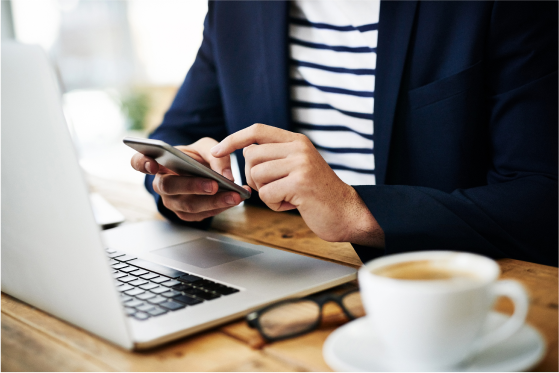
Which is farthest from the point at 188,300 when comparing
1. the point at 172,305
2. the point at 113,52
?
the point at 113,52

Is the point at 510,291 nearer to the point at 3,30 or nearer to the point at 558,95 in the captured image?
the point at 558,95

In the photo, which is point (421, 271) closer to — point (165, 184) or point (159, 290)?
point (159, 290)

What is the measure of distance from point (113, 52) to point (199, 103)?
207 inches

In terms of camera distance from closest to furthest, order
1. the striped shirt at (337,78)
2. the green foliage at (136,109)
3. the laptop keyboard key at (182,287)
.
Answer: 1. the laptop keyboard key at (182,287)
2. the striped shirt at (337,78)
3. the green foliage at (136,109)

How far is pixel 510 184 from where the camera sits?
768mm

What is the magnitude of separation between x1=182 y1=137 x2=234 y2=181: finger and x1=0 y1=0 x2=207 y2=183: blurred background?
4744mm

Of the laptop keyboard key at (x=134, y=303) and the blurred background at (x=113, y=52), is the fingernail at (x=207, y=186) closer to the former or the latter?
the laptop keyboard key at (x=134, y=303)

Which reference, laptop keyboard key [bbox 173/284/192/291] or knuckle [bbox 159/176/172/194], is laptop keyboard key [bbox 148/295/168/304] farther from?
knuckle [bbox 159/176/172/194]

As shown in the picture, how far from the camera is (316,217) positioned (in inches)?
27.3

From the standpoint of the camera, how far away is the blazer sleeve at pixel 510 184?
2.25 ft

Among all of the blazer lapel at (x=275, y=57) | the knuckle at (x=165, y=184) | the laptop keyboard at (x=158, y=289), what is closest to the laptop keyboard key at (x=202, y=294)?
the laptop keyboard at (x=158, y=289)

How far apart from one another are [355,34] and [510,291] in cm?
83

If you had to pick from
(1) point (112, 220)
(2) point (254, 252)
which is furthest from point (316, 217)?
(1) point (112, 220)

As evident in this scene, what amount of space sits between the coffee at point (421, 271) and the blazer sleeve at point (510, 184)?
0.85 feet
